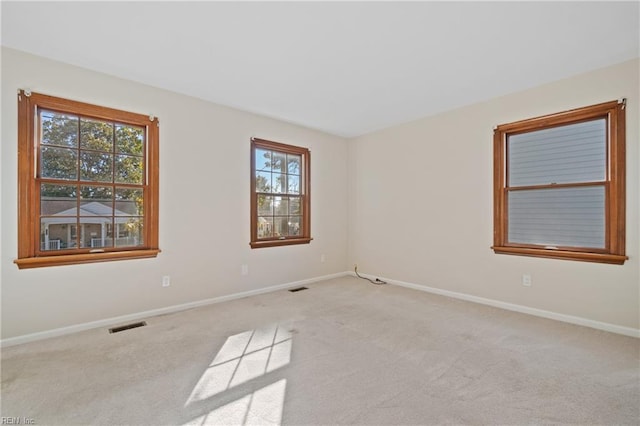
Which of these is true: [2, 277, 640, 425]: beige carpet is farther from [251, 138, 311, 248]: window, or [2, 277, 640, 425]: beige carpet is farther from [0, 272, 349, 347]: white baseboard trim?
[251, 138, 311, 248]: window

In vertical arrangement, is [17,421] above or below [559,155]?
below

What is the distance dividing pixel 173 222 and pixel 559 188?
4.37m

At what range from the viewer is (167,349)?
242 centimetres

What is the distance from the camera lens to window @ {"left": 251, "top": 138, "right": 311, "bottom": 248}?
4.17m

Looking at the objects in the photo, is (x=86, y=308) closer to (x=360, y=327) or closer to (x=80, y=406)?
(x=80, y=406)

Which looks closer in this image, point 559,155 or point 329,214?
point 559,155

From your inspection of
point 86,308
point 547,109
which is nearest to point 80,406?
point 86,308

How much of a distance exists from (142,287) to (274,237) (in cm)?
181

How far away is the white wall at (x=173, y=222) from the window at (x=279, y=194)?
0.13 metres

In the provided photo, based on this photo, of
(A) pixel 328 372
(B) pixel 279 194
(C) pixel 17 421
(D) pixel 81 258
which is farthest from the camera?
(B) pixel 279 194

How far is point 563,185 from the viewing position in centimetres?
318

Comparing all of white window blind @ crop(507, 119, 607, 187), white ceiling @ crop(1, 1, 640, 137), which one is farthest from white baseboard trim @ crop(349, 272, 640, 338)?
white ceiling @ crop(1, 1, 640, 137)

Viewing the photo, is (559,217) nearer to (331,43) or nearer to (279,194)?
(331,43)

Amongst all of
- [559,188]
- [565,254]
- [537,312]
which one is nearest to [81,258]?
[537,312]
